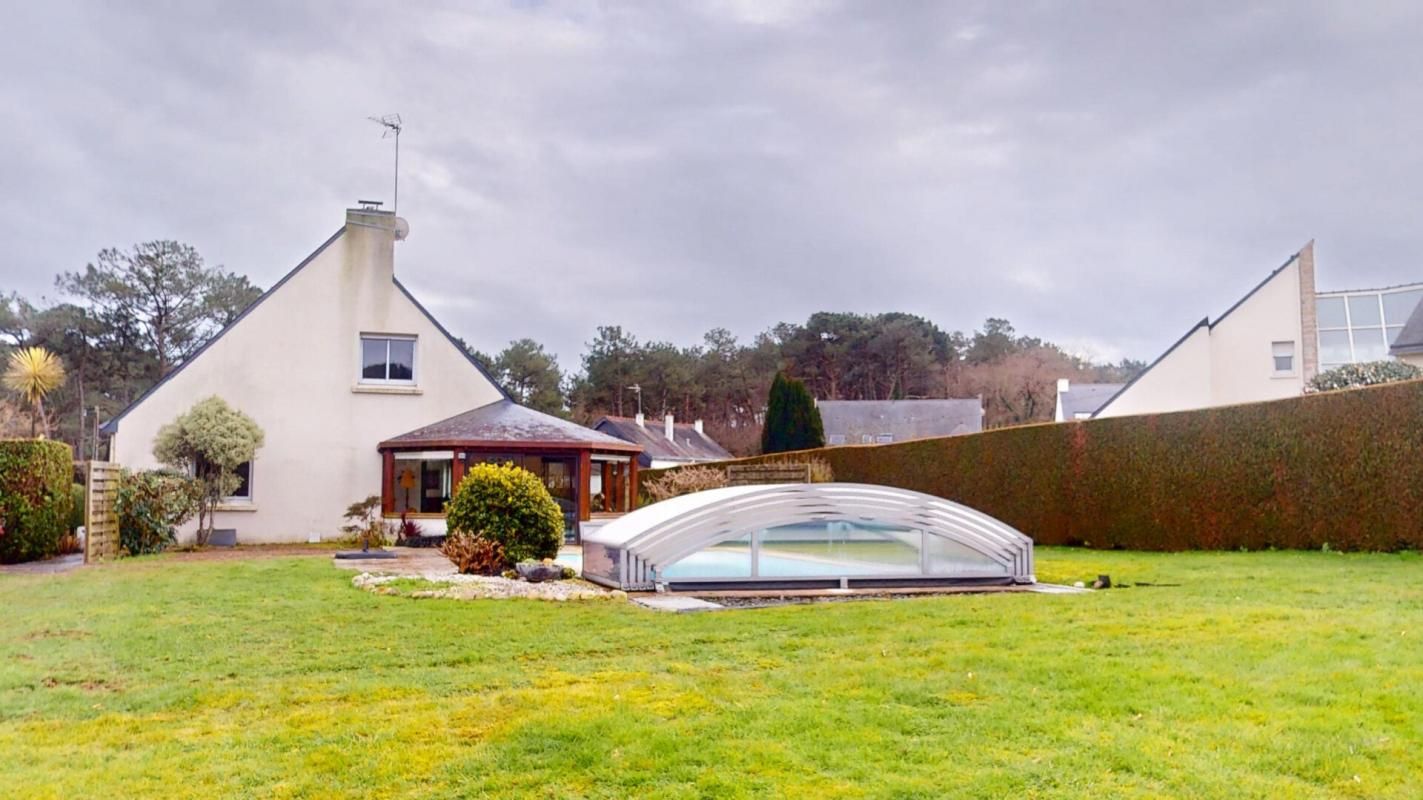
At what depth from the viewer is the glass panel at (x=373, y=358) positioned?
23188mm

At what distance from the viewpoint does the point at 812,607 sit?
10.0 m

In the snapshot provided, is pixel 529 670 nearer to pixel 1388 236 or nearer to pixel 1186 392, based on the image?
pixel 1388 236

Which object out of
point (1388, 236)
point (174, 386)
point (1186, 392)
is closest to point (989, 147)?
point (1388, 236)

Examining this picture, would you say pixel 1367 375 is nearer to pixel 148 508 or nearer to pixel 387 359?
pixel 387 359

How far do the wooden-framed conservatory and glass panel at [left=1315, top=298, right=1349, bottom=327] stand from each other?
19.7 meters

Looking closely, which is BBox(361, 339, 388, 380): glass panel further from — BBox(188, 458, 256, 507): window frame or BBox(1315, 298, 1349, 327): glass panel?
BBox(1315, 298, 1349, 327): glass panel

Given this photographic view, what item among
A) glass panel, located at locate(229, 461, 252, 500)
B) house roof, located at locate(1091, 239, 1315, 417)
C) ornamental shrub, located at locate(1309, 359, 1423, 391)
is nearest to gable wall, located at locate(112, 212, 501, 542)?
glass panel, located at locate(229, 461, 252, 500)

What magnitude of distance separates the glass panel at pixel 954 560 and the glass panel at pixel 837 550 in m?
0.19

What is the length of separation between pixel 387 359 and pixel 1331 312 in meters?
25.4

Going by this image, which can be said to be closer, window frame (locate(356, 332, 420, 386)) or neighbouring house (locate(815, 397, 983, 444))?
window frame (locate(356, 332, 420, 386))

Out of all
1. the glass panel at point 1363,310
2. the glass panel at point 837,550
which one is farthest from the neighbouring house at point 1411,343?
the glass panel at point 837,550

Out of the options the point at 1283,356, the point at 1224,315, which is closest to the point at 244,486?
the point at 1224,315

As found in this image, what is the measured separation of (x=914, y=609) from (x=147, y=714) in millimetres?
6506

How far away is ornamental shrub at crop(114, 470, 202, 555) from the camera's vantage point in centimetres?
1848
